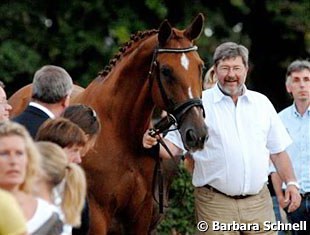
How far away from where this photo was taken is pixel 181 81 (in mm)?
8148

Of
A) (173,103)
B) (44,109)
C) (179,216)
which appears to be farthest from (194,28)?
(179,216)

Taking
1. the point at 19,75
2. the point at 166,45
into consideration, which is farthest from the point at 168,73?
the point at 19,75

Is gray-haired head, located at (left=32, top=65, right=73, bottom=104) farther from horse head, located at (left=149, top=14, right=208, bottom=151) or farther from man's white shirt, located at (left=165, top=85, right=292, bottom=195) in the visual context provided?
man's white shirt, located at (left=165, top=85, right=292, bottom=195)

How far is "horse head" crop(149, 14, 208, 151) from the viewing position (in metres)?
7.97

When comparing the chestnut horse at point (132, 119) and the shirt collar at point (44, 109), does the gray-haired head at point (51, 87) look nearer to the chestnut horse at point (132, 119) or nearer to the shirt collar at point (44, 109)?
the shirt collar at point (44, 109)

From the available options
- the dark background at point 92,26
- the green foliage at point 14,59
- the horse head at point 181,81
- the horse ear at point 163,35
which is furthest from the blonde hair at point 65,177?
the green foliage at point 14,59

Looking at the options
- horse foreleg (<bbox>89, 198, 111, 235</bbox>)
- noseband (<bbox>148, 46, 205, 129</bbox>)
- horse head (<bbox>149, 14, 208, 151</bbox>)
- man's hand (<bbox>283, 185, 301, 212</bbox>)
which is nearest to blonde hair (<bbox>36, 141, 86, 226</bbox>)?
horse head (<bbox>149, 14, 208, 151</bbox>)

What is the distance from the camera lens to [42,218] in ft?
18.8

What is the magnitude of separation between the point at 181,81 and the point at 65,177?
2232 millimetres

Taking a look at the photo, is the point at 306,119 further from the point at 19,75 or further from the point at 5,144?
the point at 19,75

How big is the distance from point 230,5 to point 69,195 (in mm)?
9475

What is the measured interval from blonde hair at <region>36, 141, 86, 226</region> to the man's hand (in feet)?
9.68

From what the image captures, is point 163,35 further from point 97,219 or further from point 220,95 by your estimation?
point 97,219

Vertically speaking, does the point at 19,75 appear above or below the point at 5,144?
above
